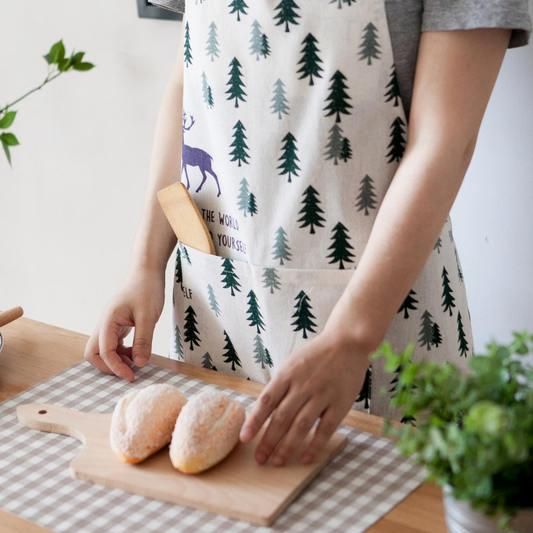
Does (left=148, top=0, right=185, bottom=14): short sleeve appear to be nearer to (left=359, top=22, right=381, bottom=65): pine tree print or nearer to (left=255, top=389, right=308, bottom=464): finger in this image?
(left=359, top=22, right=381, bottom=65): pine tree print

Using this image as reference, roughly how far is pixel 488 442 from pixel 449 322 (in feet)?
2.01

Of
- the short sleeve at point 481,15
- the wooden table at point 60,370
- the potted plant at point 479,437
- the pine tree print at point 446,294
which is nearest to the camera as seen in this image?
the potted plant at point 479,437

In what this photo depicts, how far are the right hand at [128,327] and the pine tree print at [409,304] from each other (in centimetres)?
30

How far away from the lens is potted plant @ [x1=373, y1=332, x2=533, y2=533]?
592 millimetres

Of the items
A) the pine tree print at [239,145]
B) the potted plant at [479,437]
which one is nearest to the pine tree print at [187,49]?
the pine tree print at [239,145]

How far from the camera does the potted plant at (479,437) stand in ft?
1.94

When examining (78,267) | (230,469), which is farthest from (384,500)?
(78,267)

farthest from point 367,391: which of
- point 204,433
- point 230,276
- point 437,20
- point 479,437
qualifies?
point 479,437

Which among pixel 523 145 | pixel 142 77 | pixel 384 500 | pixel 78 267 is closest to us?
pixel 384 500

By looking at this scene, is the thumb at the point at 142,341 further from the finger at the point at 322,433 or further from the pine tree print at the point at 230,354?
the finger at the point at 322,433

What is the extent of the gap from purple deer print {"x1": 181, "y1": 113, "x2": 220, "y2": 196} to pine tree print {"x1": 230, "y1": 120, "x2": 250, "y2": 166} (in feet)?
0.17

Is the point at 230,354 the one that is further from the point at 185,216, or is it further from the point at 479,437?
the point at 479,437

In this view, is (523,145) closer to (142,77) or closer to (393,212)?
(393,212)

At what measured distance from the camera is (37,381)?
43.9 inches
